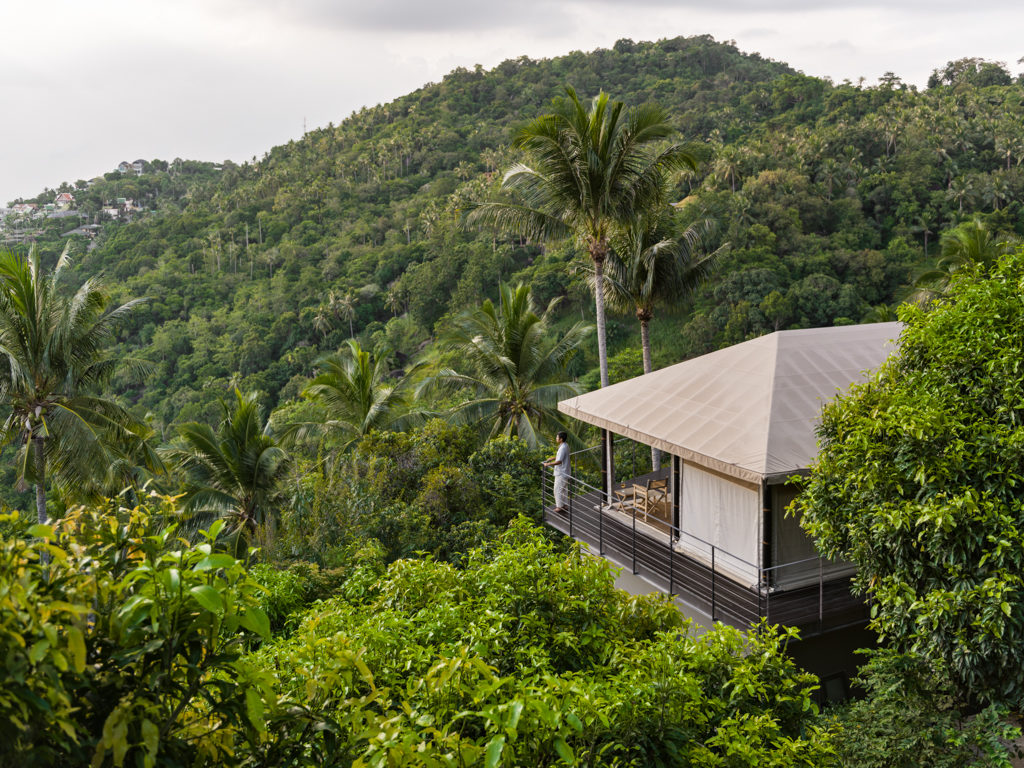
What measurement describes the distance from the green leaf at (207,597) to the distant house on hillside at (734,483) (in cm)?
707

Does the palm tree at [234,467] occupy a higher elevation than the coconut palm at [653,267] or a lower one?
lower

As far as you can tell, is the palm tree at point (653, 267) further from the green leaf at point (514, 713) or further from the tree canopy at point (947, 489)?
the green leaf at point (514, 713)

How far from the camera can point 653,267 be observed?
716 inches

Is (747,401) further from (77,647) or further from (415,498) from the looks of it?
(77,647)

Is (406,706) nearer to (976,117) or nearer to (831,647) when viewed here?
(831,647)

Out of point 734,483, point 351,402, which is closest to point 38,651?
point 734,483

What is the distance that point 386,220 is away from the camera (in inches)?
2827

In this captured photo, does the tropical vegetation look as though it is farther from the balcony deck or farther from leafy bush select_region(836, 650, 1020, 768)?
the balcony deck

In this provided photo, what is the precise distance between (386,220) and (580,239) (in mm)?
58514

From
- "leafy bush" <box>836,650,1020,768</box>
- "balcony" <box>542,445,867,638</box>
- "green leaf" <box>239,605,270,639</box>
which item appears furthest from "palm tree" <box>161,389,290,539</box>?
"green leaf" <box>239,605,270,639</box>

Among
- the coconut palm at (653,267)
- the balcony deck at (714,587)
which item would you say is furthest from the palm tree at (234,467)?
the coconut palm at (653,267)

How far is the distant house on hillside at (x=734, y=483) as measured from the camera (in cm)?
894

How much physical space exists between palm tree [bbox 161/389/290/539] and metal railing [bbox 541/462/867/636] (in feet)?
26.4

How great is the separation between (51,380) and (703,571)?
461 inches
